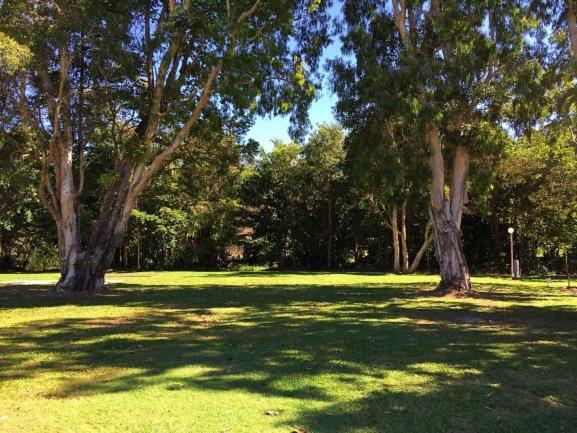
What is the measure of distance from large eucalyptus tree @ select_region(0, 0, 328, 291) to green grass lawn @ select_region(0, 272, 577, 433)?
5368mm

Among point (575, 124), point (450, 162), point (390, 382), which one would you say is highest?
point (575, 124)

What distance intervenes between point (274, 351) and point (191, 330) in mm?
2629

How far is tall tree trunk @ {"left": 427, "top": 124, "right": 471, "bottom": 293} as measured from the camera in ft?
55.4

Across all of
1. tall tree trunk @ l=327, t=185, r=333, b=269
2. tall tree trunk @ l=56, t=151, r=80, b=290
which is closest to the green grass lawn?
tall tree trunk @ l=56, t=151, r=80, b=290

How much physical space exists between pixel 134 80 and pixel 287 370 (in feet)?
42.1

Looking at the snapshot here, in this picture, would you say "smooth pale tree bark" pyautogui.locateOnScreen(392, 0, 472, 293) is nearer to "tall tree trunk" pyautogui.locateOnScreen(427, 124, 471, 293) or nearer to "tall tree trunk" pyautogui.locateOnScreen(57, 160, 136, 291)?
"tall tree trunk" pyautogui.locateOnScreen(427, 124, 471, 293)

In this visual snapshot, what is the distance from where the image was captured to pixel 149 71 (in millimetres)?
17219

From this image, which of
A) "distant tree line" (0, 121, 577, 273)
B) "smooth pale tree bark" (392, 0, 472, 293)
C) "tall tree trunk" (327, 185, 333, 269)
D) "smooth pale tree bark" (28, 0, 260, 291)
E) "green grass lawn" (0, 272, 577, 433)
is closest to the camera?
"green grass lawn" (0, 272, 577, 433)

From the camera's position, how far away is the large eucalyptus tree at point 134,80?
14094mm

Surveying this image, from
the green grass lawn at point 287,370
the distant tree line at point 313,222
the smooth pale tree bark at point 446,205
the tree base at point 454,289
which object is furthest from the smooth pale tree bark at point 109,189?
the distant tree line at point 313,222

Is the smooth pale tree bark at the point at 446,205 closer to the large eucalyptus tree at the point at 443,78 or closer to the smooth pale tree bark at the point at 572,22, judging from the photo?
the large eucalyptus tree at the point at 443,78

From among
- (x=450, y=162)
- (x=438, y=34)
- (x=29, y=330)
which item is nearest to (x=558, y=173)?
(x=450, y=162)

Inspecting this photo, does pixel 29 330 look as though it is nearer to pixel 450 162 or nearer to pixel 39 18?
pixel 39 18

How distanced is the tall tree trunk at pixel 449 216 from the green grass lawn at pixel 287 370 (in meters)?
4.32
